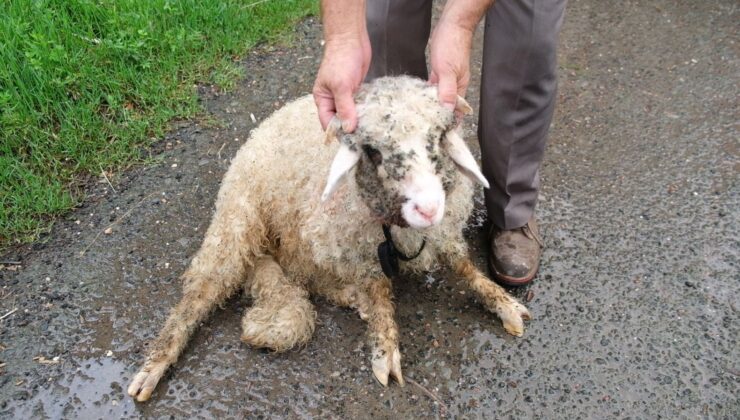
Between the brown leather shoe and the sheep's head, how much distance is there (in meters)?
0.80

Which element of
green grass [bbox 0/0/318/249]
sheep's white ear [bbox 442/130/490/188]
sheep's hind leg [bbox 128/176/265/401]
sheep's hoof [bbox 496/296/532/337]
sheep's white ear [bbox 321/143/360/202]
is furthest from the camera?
green grass [bbox 0/0/318/249]

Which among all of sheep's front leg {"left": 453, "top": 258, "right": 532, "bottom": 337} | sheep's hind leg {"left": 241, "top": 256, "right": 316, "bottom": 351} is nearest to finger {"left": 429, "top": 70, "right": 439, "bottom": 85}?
sheep's front leg {"left": 453, "top": 258, "right": 532, "bottom": 337}

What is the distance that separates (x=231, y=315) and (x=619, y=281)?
1872 millimetres

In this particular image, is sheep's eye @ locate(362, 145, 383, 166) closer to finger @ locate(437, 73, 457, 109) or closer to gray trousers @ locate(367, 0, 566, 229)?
finger @ locate(437, 73, 457, 109)

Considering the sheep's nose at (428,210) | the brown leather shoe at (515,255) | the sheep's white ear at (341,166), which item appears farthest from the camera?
the brown leather shoe at (515,255)

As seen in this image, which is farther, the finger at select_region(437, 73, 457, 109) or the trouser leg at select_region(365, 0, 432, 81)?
the trouser leg at select_region(365, 0, 432, 81)

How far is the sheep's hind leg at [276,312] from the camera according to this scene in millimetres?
2662

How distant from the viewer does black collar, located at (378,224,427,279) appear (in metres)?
2.54

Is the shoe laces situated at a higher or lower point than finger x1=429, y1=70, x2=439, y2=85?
lower

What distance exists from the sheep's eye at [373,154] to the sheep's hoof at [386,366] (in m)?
0.89

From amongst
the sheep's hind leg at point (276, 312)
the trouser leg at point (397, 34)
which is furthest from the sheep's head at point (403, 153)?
the sheep's hind leg at point (276, 312)

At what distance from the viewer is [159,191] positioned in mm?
3508

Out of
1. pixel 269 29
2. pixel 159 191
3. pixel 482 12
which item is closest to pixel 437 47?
pixel 482 12

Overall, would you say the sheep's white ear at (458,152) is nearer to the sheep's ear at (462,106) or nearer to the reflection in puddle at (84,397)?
the sheep's ear at (462,106)
